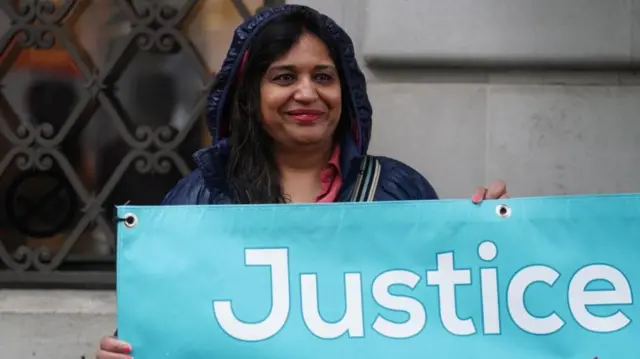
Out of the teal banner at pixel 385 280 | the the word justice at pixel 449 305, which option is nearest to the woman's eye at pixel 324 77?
the teal banner at pixel 385 280

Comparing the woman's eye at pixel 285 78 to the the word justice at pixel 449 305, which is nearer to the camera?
the the word justice at pixel 449 305

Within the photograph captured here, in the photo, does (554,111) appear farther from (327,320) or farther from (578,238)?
(327,320)

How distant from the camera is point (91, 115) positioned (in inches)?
129

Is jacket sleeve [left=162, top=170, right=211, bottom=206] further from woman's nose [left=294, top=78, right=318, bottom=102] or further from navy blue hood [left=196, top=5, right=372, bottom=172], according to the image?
woman's nose [left=294, top=78, right=318, bottom=102]

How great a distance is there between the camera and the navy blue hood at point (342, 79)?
210 cm

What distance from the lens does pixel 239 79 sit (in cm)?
216

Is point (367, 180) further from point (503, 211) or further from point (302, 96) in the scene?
point (503, 211)

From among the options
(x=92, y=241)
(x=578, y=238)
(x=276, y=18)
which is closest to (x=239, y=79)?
(x=276, y=18)

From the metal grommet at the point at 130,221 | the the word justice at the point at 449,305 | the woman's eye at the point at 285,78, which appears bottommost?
the the word justice at the point at 449,305

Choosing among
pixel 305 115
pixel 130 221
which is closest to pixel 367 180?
pixel 305 115

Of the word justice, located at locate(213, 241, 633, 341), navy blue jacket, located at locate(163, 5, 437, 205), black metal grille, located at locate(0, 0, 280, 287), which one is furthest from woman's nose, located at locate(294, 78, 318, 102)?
black metal grille, located at locate(0, 0, 280, 287)

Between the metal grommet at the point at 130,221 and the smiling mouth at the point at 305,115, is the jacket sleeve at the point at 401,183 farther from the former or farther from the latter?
the metal grommet at the point at 130,221

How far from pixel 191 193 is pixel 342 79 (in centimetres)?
52

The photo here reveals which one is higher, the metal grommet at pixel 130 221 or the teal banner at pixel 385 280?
the metal grommet at pixel 130 221
